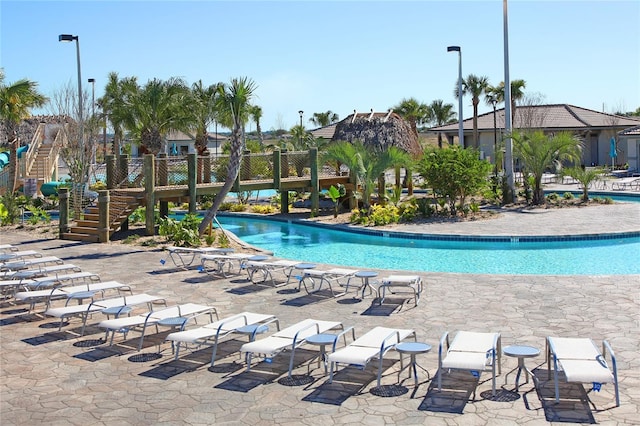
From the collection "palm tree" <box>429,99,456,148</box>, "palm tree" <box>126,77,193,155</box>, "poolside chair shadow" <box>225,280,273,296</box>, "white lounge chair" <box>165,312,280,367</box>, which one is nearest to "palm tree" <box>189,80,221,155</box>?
"palm tree" <box>126,77,193,155</box>

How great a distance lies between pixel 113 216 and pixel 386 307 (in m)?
11.0

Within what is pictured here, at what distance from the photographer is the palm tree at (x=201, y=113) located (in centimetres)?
3175

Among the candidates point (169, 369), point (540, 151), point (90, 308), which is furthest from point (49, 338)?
point (540, 151)

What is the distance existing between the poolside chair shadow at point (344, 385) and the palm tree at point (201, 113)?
1984cm

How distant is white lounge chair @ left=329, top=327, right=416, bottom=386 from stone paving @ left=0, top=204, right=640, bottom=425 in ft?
0.98

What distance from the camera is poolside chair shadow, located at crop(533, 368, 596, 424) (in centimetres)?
638

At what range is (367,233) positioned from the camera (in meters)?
21.9

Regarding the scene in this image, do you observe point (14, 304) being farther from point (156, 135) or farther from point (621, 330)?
point (156, 135)

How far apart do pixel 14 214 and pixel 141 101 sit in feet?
22.8

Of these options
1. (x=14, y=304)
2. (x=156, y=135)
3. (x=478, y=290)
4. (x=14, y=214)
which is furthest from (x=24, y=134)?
(x=478, y=290)

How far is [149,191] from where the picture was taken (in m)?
19.3

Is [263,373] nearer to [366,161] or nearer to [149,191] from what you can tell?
[149,191]

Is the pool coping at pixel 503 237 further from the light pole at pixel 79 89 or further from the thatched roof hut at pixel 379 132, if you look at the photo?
the light pole at pixel 79 89

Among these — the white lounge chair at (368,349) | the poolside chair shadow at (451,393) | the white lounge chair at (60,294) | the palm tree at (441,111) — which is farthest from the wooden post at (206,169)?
the palm tree at (441,111)
